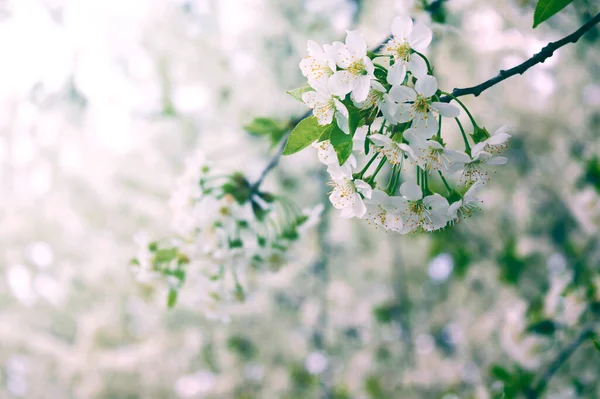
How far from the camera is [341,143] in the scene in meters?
0.83

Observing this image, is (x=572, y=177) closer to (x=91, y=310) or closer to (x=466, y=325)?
(x=466, y=325)

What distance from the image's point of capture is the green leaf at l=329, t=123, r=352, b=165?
2.71 feet

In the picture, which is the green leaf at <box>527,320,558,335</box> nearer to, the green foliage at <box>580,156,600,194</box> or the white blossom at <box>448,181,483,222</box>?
the green foliage at <box>580,156,600,194</box>

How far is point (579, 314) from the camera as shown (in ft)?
8.11

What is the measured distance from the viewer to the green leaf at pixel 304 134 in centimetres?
85

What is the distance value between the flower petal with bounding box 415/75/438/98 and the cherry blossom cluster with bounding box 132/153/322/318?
0.68 meters

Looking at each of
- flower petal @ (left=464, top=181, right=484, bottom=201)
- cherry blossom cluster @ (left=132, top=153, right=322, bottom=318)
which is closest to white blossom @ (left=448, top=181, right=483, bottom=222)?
flower petal @ (left=464, top=181, right=484, bottom=201)

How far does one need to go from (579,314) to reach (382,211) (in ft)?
6.90

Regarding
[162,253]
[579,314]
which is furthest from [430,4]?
[579,314]

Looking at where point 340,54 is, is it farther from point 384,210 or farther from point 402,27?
point 384,210

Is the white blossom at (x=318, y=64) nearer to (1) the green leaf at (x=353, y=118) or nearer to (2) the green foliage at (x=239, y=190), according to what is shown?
(1) the green leaf at (x=353, y=118)

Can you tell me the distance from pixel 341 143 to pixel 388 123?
0.39 ft

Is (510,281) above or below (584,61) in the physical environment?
below

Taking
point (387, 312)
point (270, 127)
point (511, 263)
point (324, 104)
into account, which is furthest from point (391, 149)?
point (387, 312)
